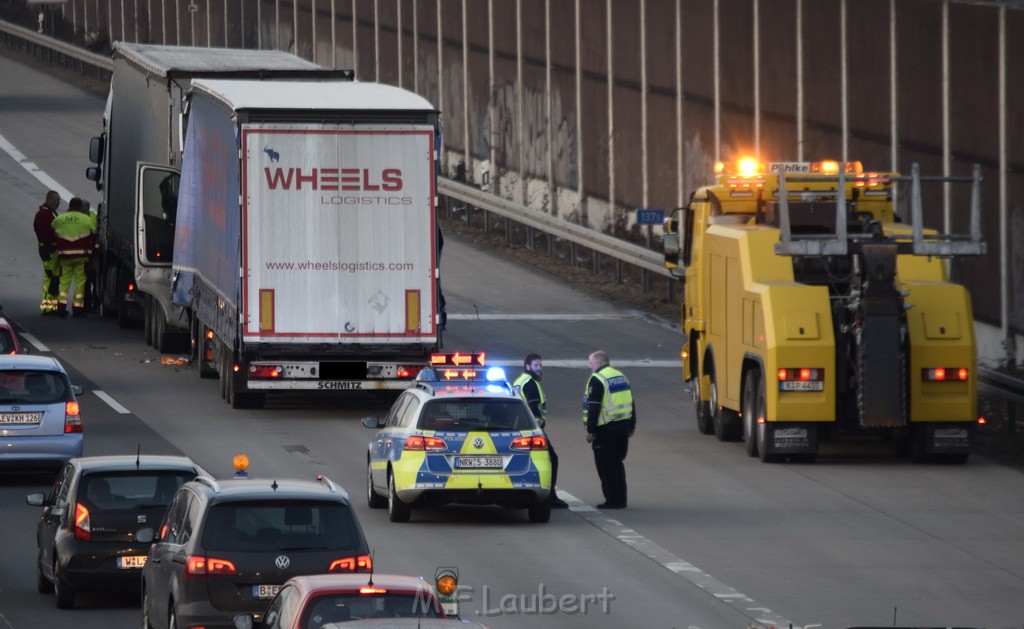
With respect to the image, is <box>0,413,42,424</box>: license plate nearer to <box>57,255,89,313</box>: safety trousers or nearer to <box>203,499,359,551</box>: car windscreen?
<box>203,499,359,551</box>: car windscreen

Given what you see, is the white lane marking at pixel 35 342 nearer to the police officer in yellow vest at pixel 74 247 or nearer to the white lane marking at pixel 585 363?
the police officer in yellow vest at pixel 74 247

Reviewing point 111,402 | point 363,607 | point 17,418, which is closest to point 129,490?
point 363,607

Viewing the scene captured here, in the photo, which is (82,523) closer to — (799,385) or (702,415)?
(799,385)

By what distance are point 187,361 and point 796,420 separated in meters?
12.1

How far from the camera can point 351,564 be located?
14359 mm

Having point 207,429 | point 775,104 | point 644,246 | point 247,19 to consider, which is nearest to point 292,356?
point 207,429

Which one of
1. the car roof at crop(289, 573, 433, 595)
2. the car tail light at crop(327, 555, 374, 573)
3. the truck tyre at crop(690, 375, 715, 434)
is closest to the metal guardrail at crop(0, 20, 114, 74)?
the truck tyre at crop(690, 375, 715, 434)

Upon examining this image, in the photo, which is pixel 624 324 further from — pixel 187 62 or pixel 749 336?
pixel 749 336

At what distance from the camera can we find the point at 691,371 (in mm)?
28344

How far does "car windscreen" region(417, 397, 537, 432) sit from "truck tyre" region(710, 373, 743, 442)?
621 centimetres

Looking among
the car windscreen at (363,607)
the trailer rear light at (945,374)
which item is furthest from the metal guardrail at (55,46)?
the car windscreen at (363,607)

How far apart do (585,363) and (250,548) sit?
1890 centimetres

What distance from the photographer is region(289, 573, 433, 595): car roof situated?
11.7 m

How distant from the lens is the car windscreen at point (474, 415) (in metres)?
20.6
